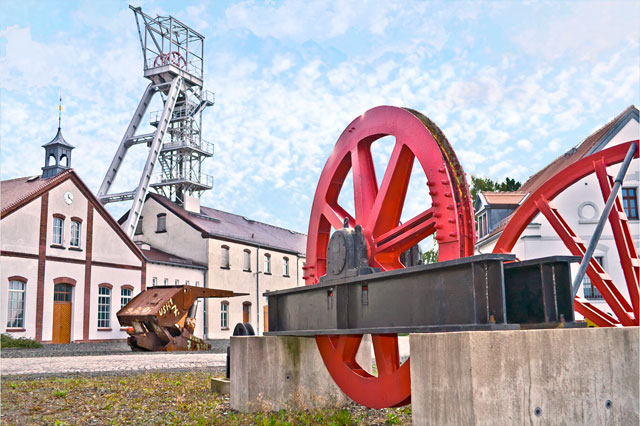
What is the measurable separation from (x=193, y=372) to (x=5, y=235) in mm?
15554

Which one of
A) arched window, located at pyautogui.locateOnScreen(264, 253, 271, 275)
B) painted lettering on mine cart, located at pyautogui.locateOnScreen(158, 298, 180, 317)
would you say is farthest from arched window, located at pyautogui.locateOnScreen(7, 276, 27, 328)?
arched window, located at pyautogui.locateOnScreen(264, 253, 271, 275)

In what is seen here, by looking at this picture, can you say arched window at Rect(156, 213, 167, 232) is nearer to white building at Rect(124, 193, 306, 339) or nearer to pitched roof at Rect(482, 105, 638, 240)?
white building at Rect(124, 193, 306, 339)

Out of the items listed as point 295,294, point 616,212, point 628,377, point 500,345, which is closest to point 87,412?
point 295,294

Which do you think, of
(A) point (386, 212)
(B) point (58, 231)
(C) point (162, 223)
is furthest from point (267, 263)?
(A) point (386, 212)

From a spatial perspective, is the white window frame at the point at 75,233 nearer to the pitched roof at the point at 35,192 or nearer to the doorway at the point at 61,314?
the pitched roof at the point at 35,192

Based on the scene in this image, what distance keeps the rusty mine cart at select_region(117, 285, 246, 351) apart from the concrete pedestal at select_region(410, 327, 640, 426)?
1596 cm

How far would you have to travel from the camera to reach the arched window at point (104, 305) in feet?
86.3

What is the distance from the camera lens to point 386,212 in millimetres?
5703

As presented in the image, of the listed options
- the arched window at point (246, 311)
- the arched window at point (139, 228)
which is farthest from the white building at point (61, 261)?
the arched window at point (246, 311)

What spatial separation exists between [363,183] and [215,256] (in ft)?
88.4

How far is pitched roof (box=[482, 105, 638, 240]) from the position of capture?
20.5m

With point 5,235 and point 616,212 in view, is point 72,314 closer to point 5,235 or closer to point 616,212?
point 5,235

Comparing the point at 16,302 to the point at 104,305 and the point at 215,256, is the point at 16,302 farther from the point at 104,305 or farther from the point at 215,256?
the point at 215,256

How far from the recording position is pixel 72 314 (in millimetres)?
24875
